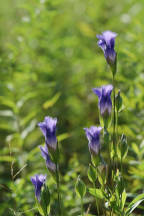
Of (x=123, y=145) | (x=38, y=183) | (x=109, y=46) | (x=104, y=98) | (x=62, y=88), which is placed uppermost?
(x=62, y=88)

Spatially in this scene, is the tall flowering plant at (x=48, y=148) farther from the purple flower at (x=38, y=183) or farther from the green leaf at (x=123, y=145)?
the green leaf at (x=123, y=145)

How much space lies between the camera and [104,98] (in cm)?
104

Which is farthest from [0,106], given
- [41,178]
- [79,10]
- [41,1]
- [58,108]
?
[41,178]

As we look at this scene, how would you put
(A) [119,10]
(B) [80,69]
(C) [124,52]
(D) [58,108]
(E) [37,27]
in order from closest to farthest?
(C) [124,52]
(E) [37,27]
(D) [58,108]
(B) [80,69]
(A) [119,10]

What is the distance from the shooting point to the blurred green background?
70.2 inches

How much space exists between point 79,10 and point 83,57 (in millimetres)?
918

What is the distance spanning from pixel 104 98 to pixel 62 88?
1.69 meters

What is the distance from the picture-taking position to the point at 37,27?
2.29m

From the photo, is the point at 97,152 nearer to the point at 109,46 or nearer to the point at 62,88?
the point at 109,46

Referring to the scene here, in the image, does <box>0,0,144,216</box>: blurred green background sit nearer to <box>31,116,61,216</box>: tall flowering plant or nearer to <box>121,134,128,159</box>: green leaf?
<box>121,134,128,159</box>: green leaf

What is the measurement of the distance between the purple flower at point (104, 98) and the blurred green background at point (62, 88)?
479 mm

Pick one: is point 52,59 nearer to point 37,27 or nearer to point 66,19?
point 37,27

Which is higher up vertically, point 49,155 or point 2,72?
point 2,72

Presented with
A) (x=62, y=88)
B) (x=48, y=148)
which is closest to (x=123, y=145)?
(x=48, y=148)
